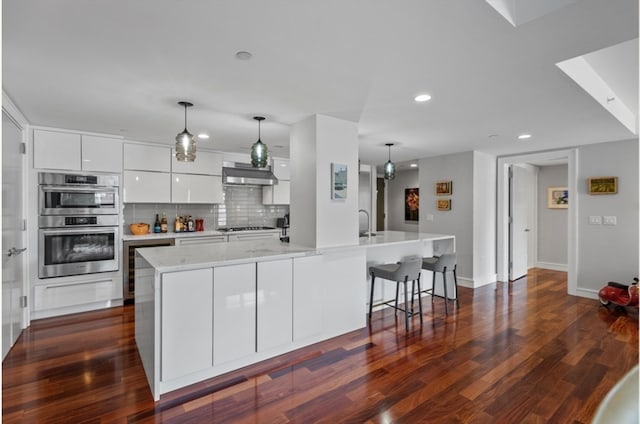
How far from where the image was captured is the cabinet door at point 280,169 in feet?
18.8

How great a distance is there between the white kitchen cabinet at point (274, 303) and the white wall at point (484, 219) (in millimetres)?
3583

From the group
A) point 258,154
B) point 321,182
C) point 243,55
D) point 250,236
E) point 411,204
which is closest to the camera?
point 243,55

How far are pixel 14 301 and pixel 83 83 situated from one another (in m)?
2.17

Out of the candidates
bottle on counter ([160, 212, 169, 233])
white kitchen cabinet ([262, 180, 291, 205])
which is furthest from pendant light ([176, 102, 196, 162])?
white kitchen cabinet ([262, 180, 291, 205])

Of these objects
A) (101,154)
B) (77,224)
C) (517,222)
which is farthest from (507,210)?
(77,224)

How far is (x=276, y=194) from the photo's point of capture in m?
5.76

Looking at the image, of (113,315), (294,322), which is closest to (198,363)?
(294,322)

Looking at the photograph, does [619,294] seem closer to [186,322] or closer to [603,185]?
[603,185]

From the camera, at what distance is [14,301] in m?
3.12

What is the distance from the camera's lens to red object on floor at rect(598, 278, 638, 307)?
156 inches

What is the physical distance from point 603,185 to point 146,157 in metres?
6.16

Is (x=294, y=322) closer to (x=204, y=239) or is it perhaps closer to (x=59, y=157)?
(x=204, y=239)

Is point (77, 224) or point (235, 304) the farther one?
point (77, 224)

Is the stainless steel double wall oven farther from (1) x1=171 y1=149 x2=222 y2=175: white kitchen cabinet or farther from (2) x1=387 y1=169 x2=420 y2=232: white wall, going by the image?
(2) x1=387 y1=169 x2=420 y2=232: white wall
